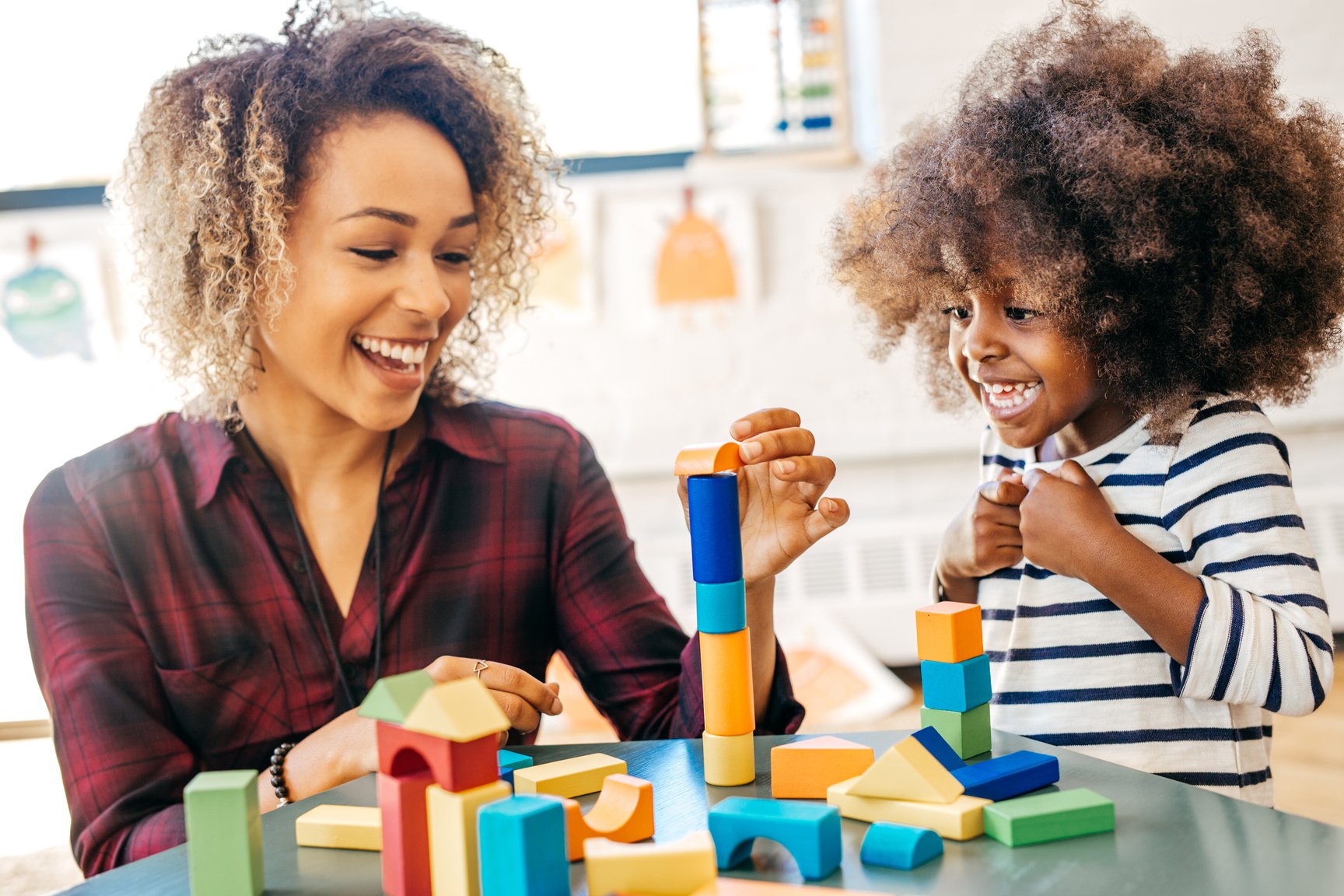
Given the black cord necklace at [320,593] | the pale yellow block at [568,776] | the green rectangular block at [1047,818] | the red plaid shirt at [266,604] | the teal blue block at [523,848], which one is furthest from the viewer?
the black cord necklace at [320,593]

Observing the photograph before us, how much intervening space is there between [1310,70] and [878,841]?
2.87 meters

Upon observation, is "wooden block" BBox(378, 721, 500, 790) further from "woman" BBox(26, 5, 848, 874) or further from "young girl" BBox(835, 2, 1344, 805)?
"young girl" BBox(835, 2, 1344, 805)

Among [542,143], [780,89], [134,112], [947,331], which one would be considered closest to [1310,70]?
[780,89]

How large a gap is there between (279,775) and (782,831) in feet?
1.72

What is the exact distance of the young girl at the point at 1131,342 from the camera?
0.97 metres

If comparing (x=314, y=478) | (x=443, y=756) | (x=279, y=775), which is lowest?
(x=279, y=775)

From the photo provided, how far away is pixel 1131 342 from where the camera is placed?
3.47 feet

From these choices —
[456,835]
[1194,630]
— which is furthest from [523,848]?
[1194,630]

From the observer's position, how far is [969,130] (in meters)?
1.10

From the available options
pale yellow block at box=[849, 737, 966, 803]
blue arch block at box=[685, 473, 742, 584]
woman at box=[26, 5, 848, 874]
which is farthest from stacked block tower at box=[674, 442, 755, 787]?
woman at box=[26, 5, 848, 874]

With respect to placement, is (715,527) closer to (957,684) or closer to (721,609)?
(721,609)

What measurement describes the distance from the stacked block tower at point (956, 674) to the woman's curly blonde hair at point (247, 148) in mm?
733

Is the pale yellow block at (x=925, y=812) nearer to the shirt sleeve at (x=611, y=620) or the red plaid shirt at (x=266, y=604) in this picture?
the red plaid shirt at (x=266, y=604)

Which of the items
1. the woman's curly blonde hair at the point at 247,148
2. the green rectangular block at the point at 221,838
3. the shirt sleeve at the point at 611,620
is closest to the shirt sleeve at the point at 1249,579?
the shirt sleeve at the point at 611,620
